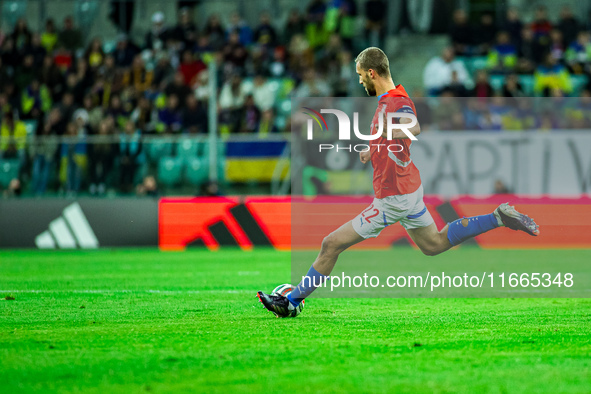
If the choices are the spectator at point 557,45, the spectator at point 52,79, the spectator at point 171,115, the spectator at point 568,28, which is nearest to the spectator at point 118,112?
the spectator at point 171,115

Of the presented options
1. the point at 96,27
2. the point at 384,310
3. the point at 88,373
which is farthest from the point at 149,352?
the point at 96,27

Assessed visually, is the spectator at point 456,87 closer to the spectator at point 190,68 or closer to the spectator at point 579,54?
the spectator at point 579,54

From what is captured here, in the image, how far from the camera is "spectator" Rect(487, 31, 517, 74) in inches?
829

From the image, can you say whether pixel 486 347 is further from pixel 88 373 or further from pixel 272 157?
pixel 272 157

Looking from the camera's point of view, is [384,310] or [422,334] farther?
[384,310]

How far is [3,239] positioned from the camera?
18312 millimetres

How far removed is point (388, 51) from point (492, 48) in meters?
3.02

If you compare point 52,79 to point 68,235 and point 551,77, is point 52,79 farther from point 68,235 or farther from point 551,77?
point 551,77

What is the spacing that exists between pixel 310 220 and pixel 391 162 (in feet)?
31.1

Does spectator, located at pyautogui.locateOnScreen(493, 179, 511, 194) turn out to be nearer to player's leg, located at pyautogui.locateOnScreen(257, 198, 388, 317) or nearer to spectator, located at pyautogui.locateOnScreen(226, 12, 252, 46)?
spectator, located at pyautogui.locateOnScreen(226, 12, 252, 46)

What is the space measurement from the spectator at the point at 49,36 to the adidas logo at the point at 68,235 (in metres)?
8.10

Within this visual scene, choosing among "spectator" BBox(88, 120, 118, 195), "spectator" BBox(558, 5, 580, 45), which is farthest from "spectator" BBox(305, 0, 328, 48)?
"spectator" BBox(88, 120, 118, 195)

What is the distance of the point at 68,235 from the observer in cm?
1819

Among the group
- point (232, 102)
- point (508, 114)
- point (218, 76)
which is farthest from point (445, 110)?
point (218, 76)
